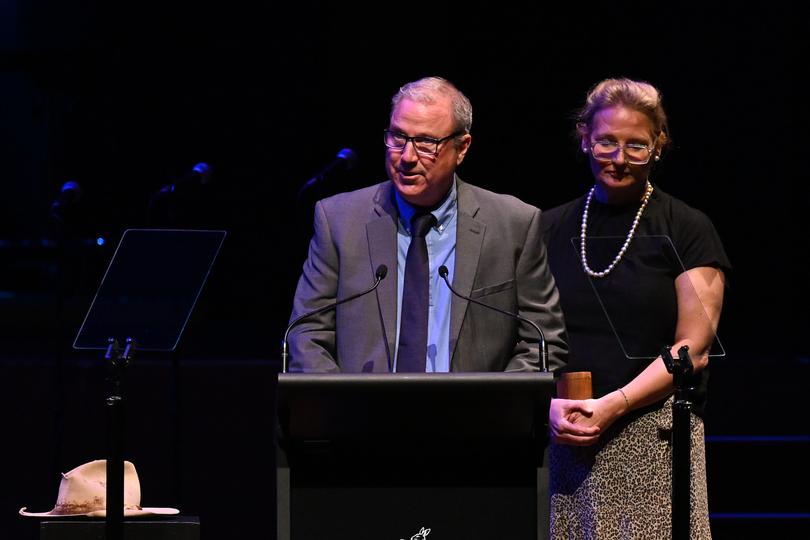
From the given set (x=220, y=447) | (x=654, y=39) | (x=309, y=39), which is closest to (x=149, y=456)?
(x=220, y=447)

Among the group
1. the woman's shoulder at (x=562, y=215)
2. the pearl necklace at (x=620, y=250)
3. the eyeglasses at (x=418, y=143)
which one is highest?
the eyeglasses at (x=418, y=143)

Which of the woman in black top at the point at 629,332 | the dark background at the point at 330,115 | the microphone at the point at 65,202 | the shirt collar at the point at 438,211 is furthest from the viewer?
the dark background at the point at 330,115

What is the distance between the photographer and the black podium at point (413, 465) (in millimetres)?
2207

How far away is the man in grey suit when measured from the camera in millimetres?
2643

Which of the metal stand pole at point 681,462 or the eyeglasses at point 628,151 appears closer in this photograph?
the metal stand pole at point 681,462

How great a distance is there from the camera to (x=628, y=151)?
9.55ft

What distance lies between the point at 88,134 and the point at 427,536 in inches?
143

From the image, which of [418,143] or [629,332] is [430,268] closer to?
[418,143]

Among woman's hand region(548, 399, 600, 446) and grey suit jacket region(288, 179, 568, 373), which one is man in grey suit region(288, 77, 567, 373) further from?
woman's hand region(548, 399, 600, 446)

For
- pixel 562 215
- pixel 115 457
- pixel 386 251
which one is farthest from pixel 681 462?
pixel 115 457

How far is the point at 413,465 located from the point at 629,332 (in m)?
0.81

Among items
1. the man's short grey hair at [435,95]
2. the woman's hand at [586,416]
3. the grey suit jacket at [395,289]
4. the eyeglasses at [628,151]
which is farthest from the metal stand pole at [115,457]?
the eyeglasses at [628,151]

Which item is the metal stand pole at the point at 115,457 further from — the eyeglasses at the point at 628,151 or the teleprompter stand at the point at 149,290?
the eyeglasses at the point at 628,151

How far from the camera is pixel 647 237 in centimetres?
280
